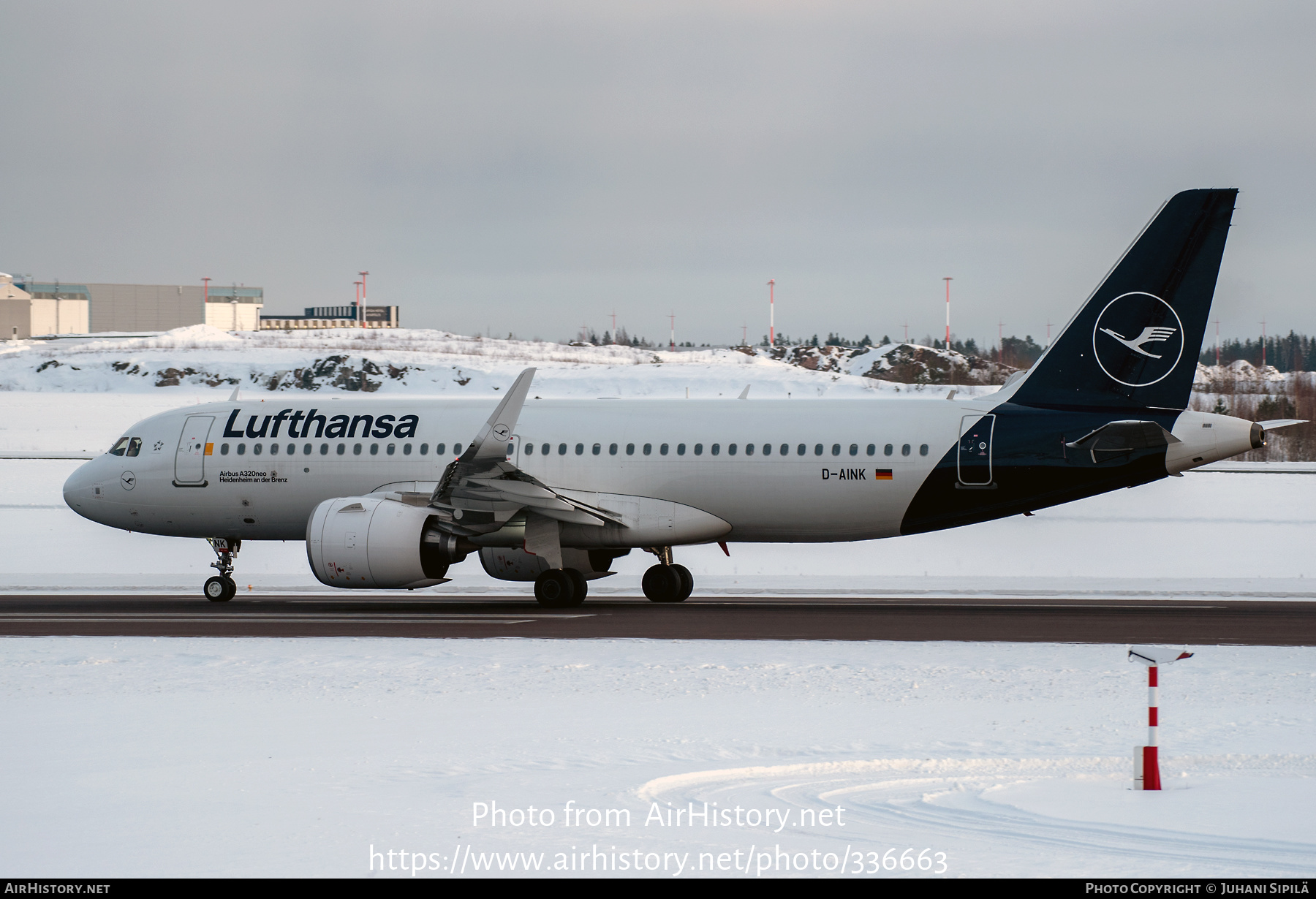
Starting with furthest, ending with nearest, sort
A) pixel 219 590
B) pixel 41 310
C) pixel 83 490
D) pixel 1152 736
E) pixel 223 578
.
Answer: pixel 41 310 < pixel 83 490 < pixel 223 578 < pixel 219 590 < pixel 1152 736

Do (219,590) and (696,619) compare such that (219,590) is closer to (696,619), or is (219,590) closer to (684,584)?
(684,584)

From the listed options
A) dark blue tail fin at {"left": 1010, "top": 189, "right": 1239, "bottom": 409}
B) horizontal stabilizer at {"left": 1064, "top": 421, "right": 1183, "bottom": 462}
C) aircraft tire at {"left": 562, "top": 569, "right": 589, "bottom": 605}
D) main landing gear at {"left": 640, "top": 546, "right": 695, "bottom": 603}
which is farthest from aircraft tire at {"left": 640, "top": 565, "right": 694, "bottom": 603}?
horizontal stabilizer at {"left": 1064, "top": 421, "right": 1183, "bottom": 462}

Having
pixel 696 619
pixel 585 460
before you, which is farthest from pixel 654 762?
pixel 585 460

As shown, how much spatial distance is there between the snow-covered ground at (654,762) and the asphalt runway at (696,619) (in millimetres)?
2048

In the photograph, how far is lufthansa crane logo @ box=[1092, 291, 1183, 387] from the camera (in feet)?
74.0

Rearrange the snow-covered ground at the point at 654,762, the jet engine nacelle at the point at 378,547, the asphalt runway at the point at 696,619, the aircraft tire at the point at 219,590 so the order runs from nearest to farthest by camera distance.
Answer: the snow-covered ground at the point at 654,762, the asphalt runway at the point at 696,619, the jet engine nacelle at the point at 378,547, the aircraft tire at the point at 219,590

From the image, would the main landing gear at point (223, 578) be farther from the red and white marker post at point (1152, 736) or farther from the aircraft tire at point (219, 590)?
the red and white marker post at point (1152, 736)

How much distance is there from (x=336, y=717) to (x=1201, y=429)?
48.4 feet

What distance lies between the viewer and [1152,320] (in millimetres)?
22609

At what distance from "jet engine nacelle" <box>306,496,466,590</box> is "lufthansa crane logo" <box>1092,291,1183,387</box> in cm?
1062

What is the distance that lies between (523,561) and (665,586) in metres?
2.46

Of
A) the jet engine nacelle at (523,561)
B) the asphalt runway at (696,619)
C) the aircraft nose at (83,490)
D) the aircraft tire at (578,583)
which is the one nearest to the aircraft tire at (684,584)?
the asphalt runway at (696,619)

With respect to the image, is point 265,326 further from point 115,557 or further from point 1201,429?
point 1201,429

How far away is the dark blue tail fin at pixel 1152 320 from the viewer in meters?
22.3
